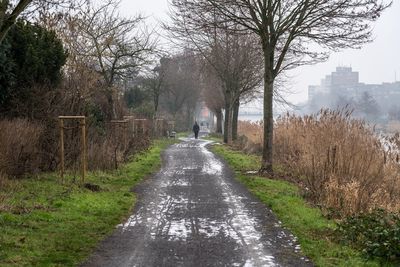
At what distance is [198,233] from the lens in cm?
822

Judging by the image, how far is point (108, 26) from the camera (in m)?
23.9

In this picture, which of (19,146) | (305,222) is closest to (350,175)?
(305,222)

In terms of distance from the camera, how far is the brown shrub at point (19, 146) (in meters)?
11.5

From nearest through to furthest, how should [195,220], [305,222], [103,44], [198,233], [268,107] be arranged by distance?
[198,233] → [305,222] → [195,220] → [268,107] → [103,44]

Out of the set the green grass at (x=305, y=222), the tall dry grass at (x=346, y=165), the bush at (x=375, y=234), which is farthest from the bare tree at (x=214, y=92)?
the bush at (x=375, y=234)

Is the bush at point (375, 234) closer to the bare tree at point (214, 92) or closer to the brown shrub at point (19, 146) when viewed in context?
the brown shrub at point (19, 146)

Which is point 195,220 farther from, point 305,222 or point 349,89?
point 349,89

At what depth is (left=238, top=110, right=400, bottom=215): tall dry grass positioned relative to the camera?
10278mm

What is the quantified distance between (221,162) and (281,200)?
9.89 metres

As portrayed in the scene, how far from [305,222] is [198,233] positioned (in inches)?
86.0


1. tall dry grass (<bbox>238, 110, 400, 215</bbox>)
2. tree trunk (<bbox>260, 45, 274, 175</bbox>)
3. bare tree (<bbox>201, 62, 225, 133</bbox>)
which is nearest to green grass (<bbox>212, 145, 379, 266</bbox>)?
tall dry grass (<bbox>238, 110, 400, 215</bbox>)

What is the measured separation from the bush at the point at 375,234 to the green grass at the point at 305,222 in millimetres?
199

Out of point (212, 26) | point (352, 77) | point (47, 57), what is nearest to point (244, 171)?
point (212, 26)

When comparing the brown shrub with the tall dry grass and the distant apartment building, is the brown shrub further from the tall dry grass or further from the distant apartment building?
the distant apartment building
